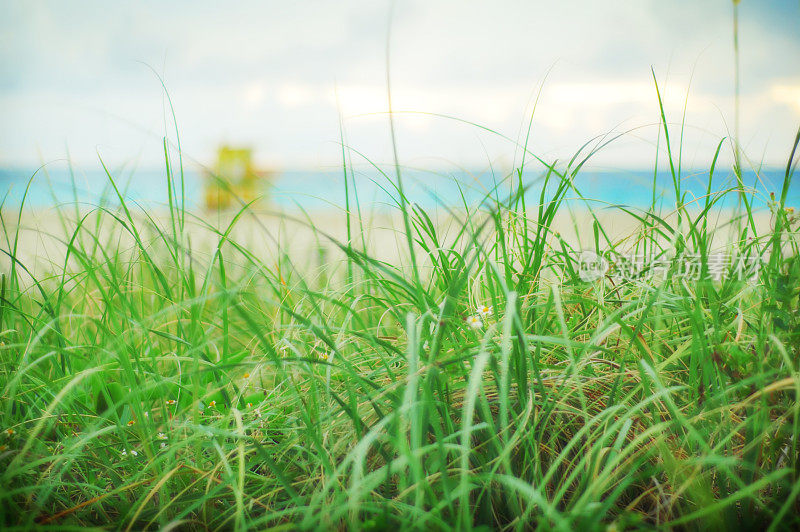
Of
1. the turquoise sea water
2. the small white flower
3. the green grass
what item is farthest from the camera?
the turquoise sea water

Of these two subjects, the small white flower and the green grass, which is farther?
the small white flower

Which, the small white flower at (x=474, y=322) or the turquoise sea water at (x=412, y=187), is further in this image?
the turquoise sea water at (x=412, y=187)

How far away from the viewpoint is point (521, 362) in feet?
3.15

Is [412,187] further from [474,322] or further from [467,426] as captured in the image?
[467,426]

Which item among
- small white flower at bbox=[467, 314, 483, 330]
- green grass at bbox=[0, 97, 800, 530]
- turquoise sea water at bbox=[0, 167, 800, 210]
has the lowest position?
green grass at bbox=[0, 97, 800, 530]

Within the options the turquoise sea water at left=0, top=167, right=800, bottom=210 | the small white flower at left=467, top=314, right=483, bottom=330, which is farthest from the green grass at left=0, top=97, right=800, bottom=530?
the turquoise sea water at left=0, top=167, right=800, bottom=210

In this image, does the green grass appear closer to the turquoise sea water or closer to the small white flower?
the small white flower

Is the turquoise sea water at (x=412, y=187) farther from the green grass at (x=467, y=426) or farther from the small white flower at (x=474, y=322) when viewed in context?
the small white flower at (x=474, y=322)

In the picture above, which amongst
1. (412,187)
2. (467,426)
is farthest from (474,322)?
(412,187)

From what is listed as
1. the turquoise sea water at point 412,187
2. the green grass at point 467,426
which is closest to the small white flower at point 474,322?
the green grass at point 467,426

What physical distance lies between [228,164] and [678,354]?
7.41 meters

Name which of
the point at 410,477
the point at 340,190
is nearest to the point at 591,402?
the point at 410,477

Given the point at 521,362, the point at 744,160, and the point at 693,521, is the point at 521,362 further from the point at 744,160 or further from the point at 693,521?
the point at 744,160

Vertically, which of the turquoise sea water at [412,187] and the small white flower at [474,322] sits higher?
the turquoise sea water at [412,187]
